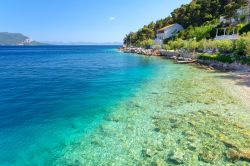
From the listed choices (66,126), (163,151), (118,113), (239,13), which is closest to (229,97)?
(118,113)

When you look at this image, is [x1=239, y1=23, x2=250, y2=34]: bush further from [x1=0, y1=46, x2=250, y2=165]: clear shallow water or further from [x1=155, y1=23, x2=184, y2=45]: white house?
[x1=155, y1=23, x2=184, y2=45]: white house

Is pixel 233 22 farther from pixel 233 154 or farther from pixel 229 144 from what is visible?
pixel 233 154

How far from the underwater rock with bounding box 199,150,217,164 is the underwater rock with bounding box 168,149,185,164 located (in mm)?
921

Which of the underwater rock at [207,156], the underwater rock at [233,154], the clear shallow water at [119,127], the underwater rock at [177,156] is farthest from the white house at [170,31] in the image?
the underwater rock at [177,156]

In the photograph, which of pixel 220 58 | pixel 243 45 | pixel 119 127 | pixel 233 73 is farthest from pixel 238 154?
pixel 220 58

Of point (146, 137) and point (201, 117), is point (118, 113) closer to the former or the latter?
point (146, 137)

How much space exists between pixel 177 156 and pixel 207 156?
149 centimetres

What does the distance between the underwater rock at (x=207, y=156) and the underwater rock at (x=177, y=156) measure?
0.92 meters

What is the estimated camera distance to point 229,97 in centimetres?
2122

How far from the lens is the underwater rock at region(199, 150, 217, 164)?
10.4 meters

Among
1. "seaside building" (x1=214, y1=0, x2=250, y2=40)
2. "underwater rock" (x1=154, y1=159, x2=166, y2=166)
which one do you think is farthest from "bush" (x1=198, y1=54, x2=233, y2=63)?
"underwater rock" (x1=154, y1=159, x2=166, y2=166)

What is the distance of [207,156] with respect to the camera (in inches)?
423

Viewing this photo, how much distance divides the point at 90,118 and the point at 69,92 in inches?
349

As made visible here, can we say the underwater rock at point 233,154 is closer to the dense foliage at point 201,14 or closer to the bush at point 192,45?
the bush at point 192,45
